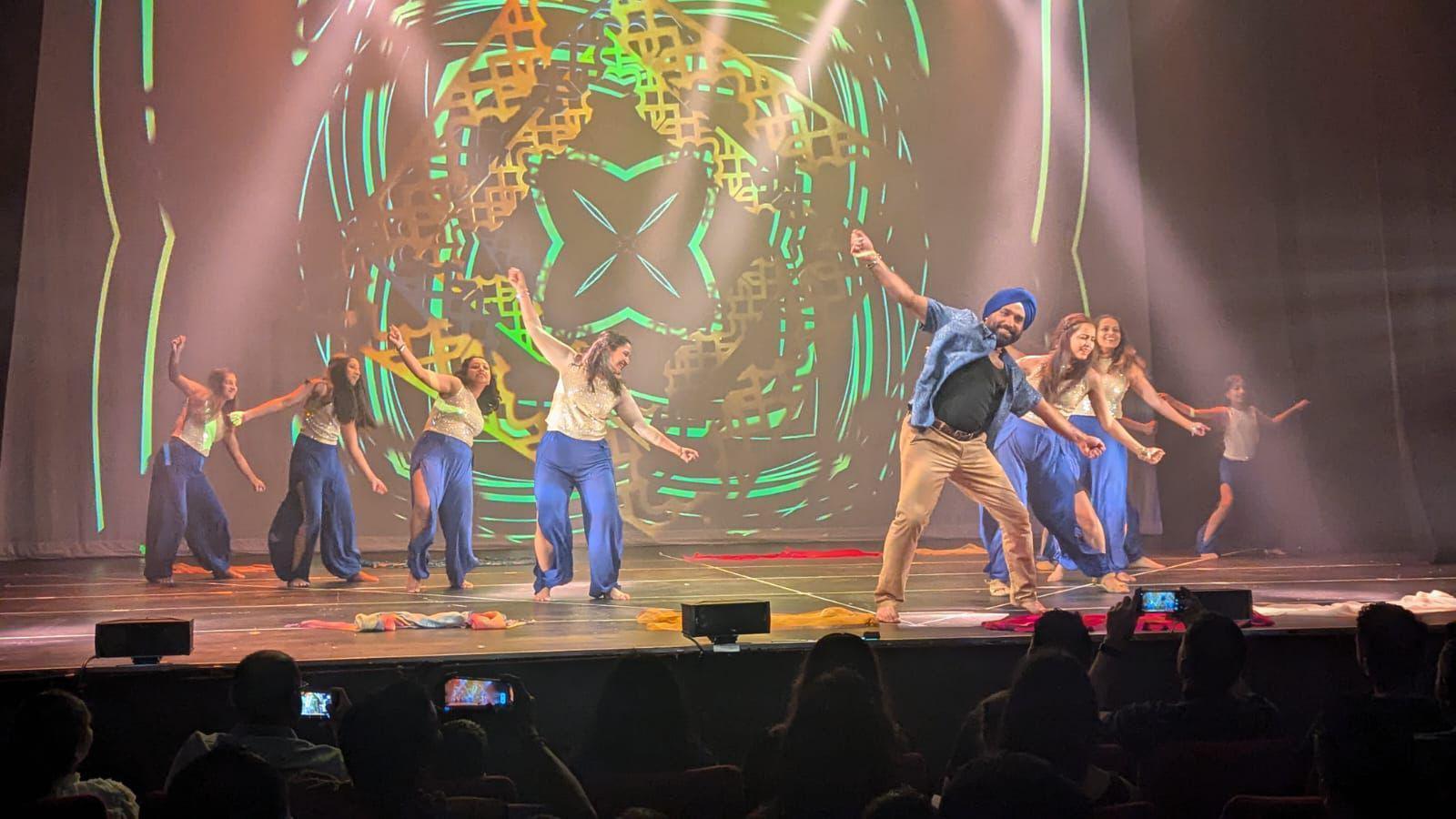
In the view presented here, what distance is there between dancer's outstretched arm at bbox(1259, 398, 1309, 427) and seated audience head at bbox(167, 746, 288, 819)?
31.3ft

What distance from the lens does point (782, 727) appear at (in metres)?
2.47

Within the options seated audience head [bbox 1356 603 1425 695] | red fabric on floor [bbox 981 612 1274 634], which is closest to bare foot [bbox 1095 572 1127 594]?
red fabric on floor [bbox 981 612 1274 634]

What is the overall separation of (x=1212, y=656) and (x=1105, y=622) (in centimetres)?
234

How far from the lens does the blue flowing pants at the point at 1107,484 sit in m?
8.26

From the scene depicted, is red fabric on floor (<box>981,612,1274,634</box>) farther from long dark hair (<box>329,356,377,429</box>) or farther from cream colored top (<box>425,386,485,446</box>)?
long dark hair (<box>329,356,377,429</box>)

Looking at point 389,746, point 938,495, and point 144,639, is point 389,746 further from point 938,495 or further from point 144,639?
point 938,495

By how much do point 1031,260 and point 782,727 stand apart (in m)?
8.90

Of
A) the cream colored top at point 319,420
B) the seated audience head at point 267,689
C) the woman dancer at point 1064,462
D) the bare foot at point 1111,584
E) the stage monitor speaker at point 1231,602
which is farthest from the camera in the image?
the cream colored top at point 319,420

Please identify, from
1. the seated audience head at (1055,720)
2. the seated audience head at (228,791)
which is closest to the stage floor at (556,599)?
the seated audience head at (1055,720)

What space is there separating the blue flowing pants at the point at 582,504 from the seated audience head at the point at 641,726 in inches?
184

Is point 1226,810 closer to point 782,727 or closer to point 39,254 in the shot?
point 782,727

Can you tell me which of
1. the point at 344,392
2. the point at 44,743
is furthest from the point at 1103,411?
the point at 44,743

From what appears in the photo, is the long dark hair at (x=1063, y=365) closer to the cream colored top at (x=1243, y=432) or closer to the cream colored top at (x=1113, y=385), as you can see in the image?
the cream colored top at (x=1113, y=385)

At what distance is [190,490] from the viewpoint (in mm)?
8336
